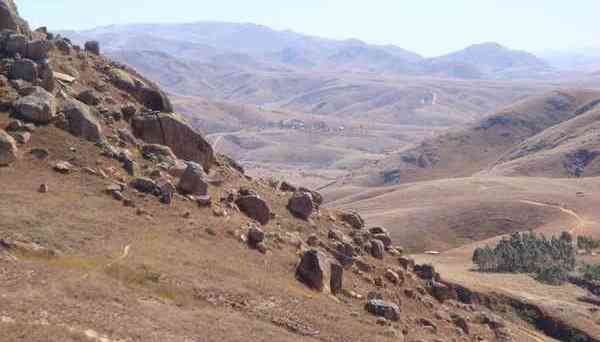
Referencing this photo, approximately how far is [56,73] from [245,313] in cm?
2050

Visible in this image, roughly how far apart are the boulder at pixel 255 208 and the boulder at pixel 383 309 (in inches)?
303

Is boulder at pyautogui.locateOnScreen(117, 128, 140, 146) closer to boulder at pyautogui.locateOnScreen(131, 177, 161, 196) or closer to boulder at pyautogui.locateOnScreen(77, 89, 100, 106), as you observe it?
boulder at pyautogui.locateOnScreen(77, 89, 100, 106)

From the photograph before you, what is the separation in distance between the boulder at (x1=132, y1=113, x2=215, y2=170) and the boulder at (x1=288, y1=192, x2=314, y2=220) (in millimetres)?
5386

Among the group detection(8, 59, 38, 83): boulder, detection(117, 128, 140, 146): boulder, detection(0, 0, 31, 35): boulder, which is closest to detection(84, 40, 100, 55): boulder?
detection(0, 0, 31, 35): boulder

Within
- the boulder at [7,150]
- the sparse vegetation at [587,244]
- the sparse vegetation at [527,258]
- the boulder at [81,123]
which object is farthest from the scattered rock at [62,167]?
the sparse vegetation at [587,244]

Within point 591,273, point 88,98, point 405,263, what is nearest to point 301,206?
point 405,263

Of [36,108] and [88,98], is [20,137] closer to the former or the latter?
[36,108]

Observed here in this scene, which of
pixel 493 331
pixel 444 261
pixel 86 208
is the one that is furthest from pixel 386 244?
pixel 444 261

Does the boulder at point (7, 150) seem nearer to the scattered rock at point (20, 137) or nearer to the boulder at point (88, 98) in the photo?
the scattered rock at point (20, 137)

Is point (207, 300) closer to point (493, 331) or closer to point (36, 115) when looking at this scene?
point (36, 115)

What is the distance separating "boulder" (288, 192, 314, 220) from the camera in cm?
3931

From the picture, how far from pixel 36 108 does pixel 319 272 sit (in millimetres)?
15956

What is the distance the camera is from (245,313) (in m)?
25.6

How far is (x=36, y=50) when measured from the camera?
123ft
